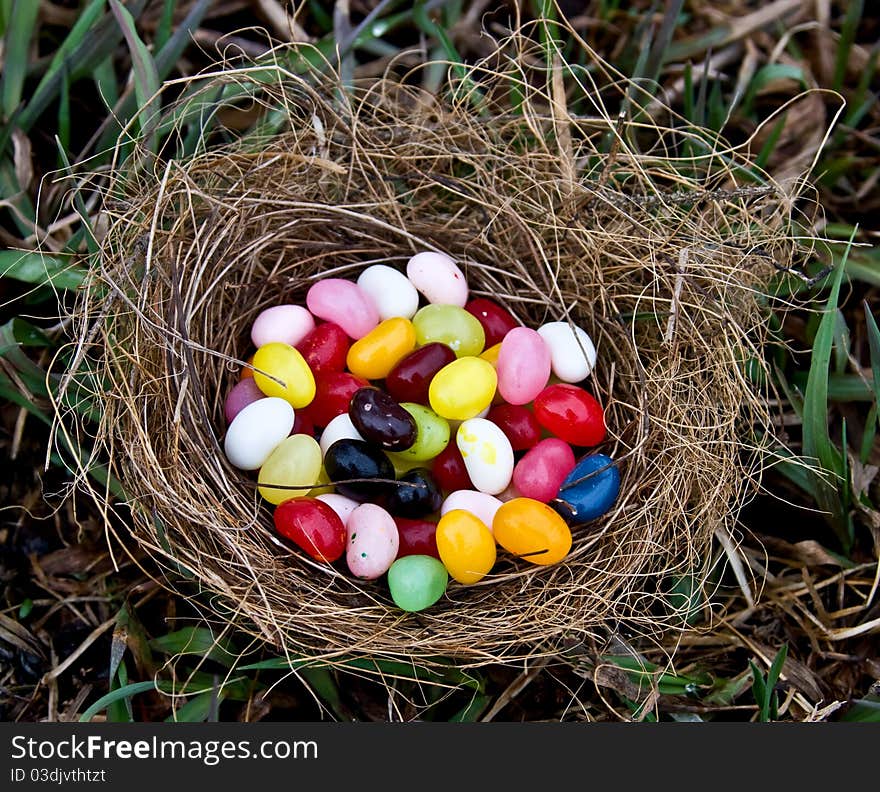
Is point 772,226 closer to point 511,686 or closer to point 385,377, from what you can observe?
point 385,377

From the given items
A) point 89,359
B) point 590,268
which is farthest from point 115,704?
point 590,268

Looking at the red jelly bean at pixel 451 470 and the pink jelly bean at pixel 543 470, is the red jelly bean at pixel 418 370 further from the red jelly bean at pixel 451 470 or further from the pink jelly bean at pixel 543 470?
the pink jelly bean at pixel 543 470

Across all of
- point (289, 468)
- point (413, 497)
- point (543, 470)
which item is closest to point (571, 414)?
point (543, 470)

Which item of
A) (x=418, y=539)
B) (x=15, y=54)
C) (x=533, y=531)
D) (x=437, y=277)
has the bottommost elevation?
(x=418, y=539)

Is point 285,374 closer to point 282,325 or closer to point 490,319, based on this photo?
point 282,325

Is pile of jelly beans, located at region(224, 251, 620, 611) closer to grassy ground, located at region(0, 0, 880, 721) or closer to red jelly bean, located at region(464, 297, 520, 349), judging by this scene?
red jelly bean, located at region(464, 297, 520, 349)
